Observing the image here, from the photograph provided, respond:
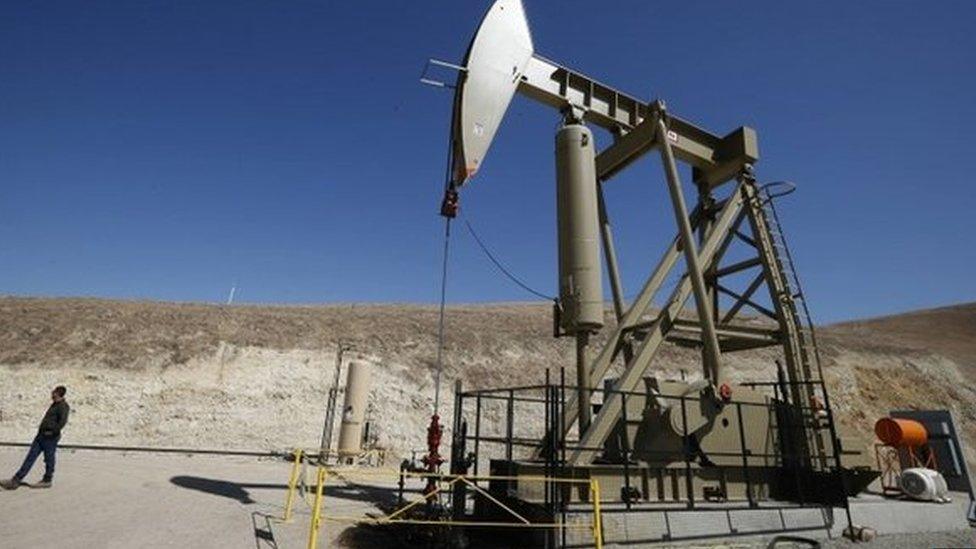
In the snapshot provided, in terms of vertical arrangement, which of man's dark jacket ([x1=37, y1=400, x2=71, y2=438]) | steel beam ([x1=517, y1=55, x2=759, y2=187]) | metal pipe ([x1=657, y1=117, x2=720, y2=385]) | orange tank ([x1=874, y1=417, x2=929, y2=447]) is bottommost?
man's dark jacket ([x1=37, y1=400, x2=71, y2=438])

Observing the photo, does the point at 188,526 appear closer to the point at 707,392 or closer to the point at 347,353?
the point at 707,392

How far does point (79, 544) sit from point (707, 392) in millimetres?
8650

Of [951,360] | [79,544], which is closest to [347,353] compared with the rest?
[79,544]

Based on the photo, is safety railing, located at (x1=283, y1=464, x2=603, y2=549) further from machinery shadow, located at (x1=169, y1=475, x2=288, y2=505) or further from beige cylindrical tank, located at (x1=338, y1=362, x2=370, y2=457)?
beige cylindrical tank, located at (x1=338, y1=362, x2=370, y2=457)

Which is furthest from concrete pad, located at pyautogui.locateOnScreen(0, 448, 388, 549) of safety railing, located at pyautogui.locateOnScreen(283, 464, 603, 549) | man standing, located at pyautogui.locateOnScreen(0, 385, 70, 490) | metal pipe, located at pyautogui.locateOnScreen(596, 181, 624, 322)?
metal pipe, located at pyautogui.locateOnScreen(596, 181, 624, 322)

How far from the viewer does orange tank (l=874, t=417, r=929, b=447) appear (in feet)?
40.8

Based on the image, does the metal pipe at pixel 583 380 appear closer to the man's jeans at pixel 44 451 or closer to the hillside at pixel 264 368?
the man's jeans at pixel 44 451

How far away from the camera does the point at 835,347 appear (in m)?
33.8

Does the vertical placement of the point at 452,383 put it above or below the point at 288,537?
above

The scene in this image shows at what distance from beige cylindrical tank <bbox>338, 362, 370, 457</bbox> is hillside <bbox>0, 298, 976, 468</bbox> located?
4.92 metres

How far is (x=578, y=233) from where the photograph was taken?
29.0 feet

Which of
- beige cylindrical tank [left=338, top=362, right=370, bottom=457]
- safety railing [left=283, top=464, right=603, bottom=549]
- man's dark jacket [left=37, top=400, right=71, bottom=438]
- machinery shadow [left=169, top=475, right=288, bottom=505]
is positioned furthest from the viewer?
beige cylindrical tank [left=338, top=362, right=370, bottom=457]

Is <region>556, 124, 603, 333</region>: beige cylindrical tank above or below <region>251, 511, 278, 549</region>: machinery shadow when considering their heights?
above

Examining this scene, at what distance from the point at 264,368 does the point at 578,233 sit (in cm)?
1852
